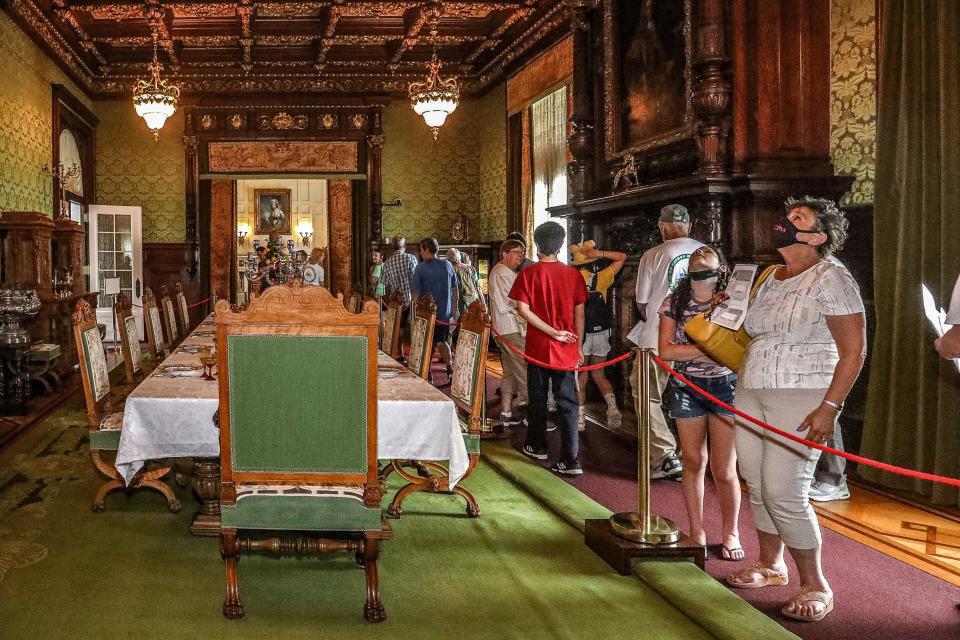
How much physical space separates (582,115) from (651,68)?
114 centimetres

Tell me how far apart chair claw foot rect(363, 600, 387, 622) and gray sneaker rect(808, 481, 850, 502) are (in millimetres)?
2478

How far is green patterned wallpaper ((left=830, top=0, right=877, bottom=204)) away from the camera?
4812 millimetres

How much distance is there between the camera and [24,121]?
30.4 feet

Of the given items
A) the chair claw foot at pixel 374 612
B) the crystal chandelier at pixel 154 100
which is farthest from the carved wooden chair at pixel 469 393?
the crystal chandelier at pixel 154 100

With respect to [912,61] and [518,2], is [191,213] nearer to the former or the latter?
[518,2]

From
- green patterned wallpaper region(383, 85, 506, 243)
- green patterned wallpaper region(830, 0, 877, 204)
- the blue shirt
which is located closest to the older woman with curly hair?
green patterned wallpaper region(830, 0, 877, 204)

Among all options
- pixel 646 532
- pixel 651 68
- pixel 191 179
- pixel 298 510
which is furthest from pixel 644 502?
pixel 191 179

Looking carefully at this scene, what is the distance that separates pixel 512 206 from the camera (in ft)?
37.1

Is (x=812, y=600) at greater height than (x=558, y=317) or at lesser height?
lesser

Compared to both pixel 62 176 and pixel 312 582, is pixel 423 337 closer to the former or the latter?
pixel 312 582

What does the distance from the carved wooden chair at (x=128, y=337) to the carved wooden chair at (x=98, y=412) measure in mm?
672

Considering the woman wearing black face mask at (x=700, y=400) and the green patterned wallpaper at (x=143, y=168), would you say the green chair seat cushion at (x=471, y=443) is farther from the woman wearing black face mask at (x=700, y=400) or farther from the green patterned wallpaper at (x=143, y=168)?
the green patterned wallpaper at (x=143, y=168)

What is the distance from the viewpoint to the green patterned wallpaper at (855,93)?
4.81 metres

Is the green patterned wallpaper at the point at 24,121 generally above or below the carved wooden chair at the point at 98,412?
above
